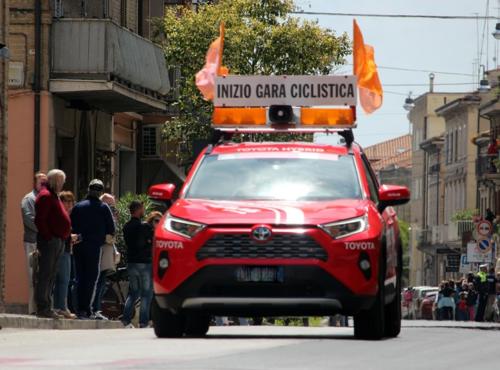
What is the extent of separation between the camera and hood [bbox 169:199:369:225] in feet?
56.9

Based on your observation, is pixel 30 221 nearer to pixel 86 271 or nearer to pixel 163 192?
pixel 86 271

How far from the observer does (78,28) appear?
3525cm

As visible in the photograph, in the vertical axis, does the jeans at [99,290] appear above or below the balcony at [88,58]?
below

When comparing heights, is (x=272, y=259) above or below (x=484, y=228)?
above

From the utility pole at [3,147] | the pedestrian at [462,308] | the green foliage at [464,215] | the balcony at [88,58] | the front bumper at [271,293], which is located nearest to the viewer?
the front bumper at [271,293]

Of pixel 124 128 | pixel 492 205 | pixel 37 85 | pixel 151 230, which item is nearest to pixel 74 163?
pixel 37 85

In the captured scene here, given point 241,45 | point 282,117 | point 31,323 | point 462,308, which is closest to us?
point 282,117

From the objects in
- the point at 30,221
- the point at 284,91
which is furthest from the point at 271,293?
the point at 30,221

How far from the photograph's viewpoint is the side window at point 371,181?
1872 centimetres

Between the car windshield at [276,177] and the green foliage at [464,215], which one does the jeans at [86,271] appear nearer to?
the car windshield at [276,177]

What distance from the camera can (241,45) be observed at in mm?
49125

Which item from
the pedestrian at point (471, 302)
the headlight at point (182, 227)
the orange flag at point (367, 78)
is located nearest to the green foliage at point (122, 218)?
the orange flag at point (367, 78)

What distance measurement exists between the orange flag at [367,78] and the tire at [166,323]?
4.34 m

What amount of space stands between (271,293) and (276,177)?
1.61 meters
